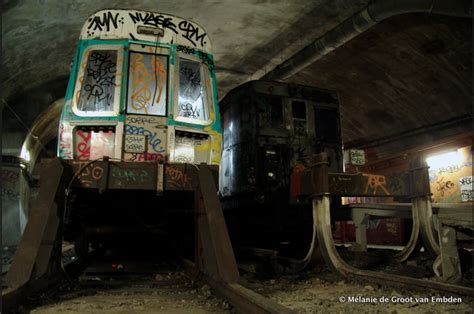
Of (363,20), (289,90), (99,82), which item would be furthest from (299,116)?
(99,82)

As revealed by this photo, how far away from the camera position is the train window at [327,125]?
751 centimetres

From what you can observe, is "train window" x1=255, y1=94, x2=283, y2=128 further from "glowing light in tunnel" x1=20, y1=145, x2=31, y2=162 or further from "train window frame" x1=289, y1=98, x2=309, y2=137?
"glowing light in tunnel" x1=20, y1=145, x2=31, y2=162

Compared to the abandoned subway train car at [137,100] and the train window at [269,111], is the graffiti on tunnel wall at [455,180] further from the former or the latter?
the abandoned subway train car at [137,100]

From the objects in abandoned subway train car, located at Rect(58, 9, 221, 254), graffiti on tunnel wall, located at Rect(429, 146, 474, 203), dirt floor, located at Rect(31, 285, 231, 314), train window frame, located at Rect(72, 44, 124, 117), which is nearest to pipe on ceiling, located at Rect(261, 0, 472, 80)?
abandoned subway train car, located at Rect(58, 9, 221, 254)

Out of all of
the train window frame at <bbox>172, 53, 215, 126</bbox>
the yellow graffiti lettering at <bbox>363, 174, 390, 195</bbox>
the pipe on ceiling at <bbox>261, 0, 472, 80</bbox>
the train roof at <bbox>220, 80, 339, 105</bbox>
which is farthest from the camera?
the train roof at <bbox>220, 80, 339, 105</bbox>

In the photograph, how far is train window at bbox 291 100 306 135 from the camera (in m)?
7.38

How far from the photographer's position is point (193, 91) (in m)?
5.02

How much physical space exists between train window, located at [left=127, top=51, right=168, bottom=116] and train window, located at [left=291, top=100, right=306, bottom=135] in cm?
342

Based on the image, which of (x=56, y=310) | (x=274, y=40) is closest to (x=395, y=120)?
(x=274, y=40)

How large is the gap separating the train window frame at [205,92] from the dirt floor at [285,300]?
2.05m

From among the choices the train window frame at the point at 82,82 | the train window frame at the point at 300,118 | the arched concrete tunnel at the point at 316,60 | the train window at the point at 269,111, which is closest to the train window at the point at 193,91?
the train window frame at the point at 82,82

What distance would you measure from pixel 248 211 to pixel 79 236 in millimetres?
3086

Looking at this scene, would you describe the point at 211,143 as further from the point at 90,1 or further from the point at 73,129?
the point at 90,1

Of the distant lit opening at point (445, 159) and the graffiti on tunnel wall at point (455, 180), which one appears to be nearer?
the graffiti on tunnel wall at point (455, 180)
